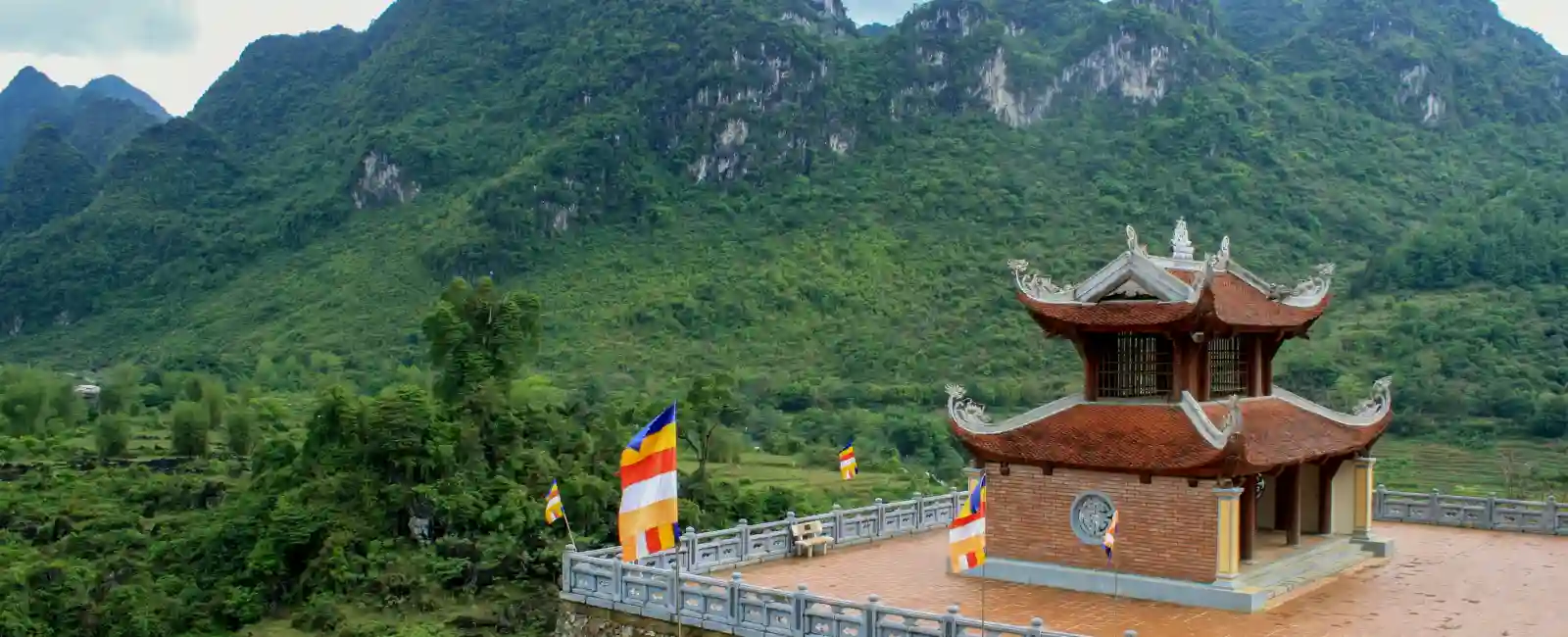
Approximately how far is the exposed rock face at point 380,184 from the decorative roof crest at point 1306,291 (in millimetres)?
106872

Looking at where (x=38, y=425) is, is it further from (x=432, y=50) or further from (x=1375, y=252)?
(x=432, y=50)

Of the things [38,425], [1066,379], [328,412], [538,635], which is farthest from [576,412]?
[1066,379]

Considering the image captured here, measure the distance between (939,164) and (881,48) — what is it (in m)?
20.3

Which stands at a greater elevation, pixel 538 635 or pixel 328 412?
pixel 328 412

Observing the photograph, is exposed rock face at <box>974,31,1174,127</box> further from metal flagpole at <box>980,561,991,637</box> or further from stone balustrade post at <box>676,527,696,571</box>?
metal flagpole at <box>980,561,991,637</box>

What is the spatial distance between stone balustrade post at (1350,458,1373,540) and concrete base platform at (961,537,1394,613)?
3.99ft

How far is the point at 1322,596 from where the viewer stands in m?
21.7

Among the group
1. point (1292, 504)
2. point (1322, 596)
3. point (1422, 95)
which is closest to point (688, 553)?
point (1322, 596)

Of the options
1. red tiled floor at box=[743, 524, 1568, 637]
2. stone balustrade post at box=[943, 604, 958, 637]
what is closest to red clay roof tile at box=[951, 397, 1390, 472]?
red tiled floor at box=[743, 524, 1568, 637]

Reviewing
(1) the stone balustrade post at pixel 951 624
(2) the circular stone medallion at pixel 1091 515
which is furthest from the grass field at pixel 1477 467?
(1) the stone balustrade post at pixel 951 624

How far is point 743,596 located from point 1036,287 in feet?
24.8

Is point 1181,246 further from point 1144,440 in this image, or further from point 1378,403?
point 1378,403

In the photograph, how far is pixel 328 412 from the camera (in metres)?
35.5

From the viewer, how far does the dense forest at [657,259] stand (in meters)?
35.1
